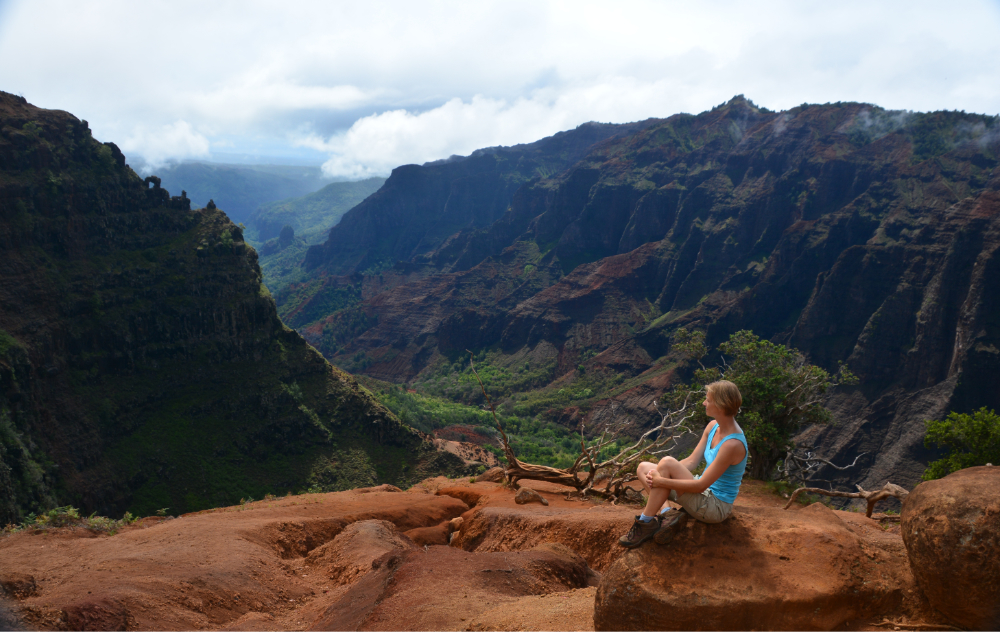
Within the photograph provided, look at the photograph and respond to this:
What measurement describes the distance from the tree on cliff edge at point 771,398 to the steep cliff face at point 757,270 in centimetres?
4292

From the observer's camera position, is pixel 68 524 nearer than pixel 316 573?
No

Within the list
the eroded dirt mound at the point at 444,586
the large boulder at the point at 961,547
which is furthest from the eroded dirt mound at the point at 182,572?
the large boulder at the point at 961,547

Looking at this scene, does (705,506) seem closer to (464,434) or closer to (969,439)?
(969,439)

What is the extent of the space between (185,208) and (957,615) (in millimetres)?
63108

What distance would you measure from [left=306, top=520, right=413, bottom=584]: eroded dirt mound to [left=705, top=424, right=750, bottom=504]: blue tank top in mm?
7559

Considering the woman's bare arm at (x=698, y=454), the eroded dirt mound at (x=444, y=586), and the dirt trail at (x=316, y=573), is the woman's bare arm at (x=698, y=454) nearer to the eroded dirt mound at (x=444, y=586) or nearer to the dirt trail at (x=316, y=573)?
the dirt trail at (x=316, y=573)

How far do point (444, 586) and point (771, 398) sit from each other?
17.1 meters

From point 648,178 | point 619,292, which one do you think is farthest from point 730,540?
point 648,178

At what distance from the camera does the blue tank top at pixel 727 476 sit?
600cm

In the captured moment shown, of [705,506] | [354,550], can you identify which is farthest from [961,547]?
[354,550]

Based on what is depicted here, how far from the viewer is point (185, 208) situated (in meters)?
55.0

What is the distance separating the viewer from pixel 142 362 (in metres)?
45.3

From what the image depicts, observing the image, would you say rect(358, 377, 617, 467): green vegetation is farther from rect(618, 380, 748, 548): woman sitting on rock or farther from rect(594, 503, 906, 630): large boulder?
rect(618, 380, 748, 548): woman sitting on rock

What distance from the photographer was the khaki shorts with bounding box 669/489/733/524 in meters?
6.22
